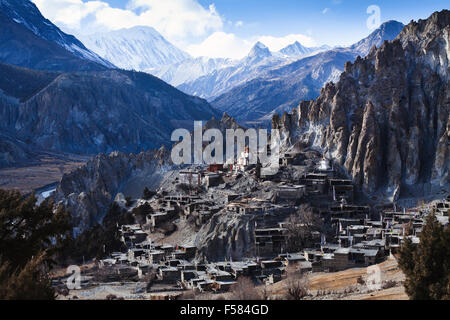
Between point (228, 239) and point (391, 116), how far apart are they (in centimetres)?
2539

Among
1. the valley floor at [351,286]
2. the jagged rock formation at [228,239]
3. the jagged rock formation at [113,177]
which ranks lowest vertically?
the valley floor at [351,286]

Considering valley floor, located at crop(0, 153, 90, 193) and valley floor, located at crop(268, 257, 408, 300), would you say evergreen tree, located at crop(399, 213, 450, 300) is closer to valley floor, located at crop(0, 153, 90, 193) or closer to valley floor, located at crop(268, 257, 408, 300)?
valley floor, located at crop(268, 257, 408, 300)

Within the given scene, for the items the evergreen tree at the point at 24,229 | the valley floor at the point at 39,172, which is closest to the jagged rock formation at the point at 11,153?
the valley floor at the point at 39,172

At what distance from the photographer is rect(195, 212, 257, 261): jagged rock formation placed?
51625 millimetres

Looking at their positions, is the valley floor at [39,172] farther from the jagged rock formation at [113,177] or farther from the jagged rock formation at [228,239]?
the jagged rock formation at [228,239]

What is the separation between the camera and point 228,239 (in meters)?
52.7

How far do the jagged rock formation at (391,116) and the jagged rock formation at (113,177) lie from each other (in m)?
27.3

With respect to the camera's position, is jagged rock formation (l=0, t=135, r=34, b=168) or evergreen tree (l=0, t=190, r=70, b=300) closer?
evergreen tree (l=0, t=190, r=70, b=300)

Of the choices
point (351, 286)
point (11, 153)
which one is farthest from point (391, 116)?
point (11, 153)

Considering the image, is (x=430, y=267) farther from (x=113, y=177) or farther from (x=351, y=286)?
(x=113, y=177)

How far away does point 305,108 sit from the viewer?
2950 inches

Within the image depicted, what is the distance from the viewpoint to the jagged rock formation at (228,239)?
2032 inches

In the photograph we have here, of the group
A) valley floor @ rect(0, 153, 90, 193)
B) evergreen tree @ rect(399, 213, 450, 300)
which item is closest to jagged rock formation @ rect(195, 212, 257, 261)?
evergreen tree @ rect(399, 213, 450, 300)

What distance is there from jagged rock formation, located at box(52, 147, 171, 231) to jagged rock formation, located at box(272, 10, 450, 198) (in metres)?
27.3
